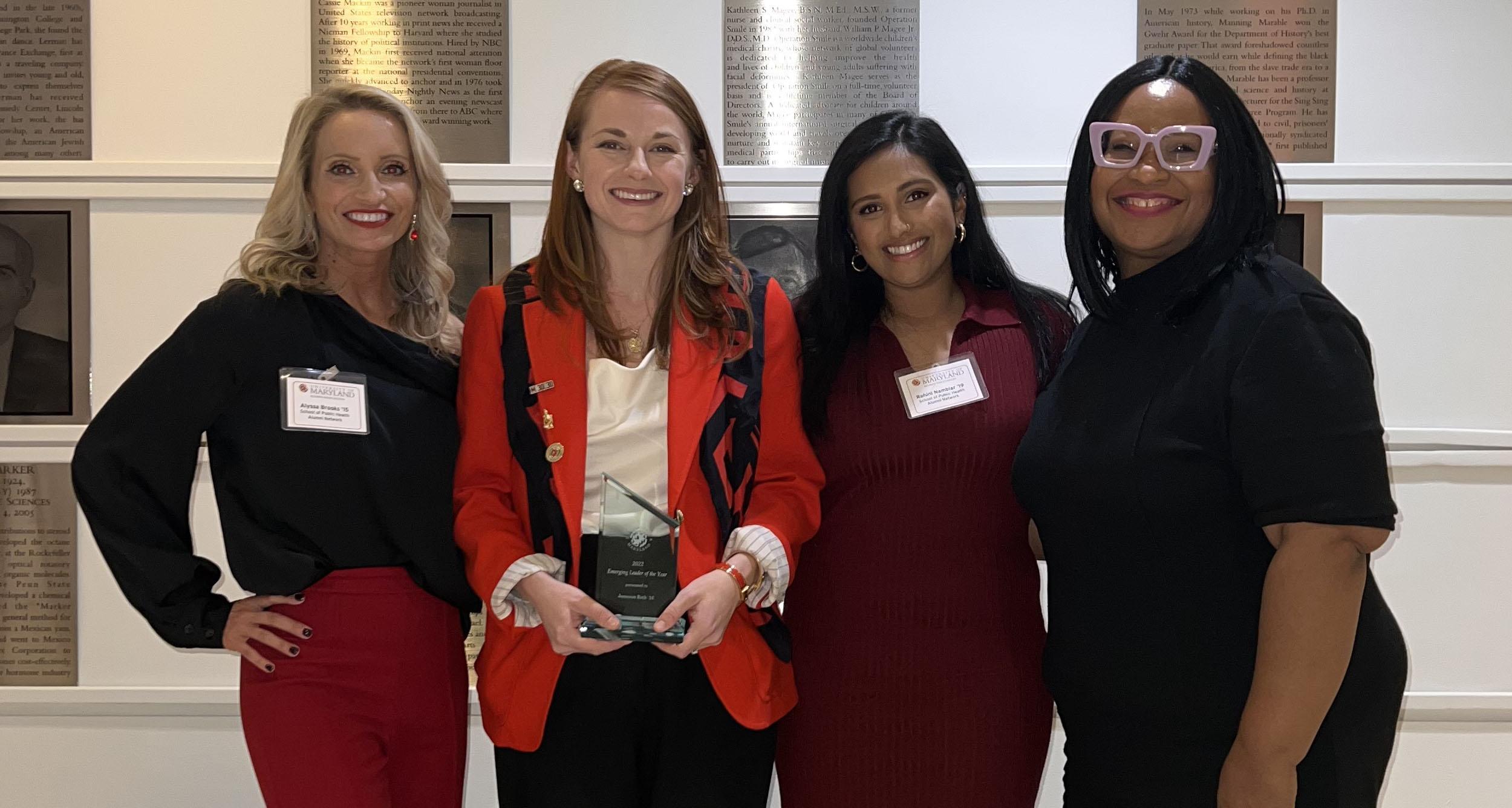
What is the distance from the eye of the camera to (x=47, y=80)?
3057 mm

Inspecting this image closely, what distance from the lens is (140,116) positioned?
3061 millimetres

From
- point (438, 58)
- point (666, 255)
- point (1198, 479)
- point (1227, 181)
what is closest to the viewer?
point (1198, 479)

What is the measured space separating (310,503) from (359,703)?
39cm

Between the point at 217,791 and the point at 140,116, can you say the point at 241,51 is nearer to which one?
the point at 140,116

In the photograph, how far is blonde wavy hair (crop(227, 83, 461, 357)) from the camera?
7.04 feet

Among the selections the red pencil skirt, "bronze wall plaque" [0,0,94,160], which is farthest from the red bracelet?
"bronze wall plaque" [0,0,94,160]

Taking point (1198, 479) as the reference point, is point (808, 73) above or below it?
above

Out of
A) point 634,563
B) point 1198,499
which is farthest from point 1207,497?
point 634,563

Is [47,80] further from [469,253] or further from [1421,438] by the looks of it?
[1421,438]

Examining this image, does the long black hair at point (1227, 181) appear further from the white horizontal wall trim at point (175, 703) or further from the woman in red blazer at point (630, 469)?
the white horizontal wall trim at point (175, 703)

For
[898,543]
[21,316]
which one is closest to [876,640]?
[898,543]

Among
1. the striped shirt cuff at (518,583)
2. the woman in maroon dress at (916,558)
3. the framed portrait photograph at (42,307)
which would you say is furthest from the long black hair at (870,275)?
the framed portrait photograph at (42,307)

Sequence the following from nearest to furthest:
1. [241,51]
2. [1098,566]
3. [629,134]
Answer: [1098,566]
[629,134]
[241,51]

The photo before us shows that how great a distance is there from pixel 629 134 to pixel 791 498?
75cm
